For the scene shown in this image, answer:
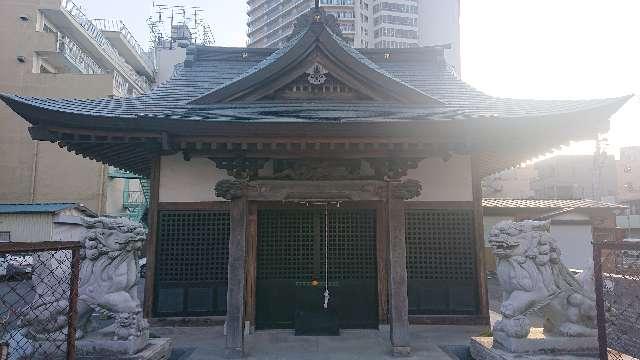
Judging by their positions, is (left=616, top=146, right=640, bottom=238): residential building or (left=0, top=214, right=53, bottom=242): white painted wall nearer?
(left=0, top=214, right=53, bottom=242): white painted wall

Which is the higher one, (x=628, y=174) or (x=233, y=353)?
(x=628, y=174)

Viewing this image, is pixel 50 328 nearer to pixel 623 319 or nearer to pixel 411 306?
pixel 411 306

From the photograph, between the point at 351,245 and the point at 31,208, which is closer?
the point at 351,245

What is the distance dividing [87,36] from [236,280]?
33.8 m

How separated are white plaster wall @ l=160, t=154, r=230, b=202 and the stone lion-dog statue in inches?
248

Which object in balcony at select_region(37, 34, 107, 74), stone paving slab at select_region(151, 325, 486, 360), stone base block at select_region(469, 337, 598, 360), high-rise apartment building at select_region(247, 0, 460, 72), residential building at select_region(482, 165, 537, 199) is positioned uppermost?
high-rise apartment building at select_region(247, 0, 460, 72)

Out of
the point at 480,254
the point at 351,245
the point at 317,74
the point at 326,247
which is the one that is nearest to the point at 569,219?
the point at 480,254

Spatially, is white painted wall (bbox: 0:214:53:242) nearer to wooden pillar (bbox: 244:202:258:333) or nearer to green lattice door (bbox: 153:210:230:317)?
green lattice door (bbox: 153:210:230:317)

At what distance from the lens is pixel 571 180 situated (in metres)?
50.5

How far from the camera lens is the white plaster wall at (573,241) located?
22969 mm

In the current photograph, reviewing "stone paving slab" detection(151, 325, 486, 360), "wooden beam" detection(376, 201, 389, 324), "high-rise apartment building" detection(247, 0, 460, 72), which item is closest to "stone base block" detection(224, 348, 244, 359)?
"stone paving slab" detection(151, 325, 486, 360)

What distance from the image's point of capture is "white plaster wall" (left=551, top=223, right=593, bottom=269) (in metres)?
23.0

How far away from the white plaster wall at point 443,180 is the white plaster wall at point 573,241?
16.5m

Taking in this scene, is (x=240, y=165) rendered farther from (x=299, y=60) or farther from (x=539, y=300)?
(x=539, y=300)
